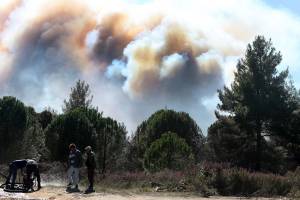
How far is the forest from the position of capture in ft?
91.2

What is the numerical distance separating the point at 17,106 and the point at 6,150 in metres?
4.89

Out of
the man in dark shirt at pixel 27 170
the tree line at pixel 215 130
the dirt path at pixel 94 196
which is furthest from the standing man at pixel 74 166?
the tree line at pixel 215 130

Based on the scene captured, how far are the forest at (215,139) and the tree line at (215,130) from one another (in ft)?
0.29

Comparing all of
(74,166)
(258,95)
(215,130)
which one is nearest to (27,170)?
(74,166)

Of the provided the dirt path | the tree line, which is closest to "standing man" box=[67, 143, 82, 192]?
the dirt path

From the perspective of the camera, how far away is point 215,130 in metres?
60.3

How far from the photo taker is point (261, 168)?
1967 inches

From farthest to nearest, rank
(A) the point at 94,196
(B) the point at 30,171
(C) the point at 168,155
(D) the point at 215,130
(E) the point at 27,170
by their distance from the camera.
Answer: (D) the point at 215,130
(C) the point at 168,155
(B) the point at 30,171
(E) the point at 27,170
(A) the point at 94,196

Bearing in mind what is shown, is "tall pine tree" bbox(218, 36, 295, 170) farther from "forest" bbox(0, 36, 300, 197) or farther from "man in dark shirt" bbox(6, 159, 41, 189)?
"man in dark shirt" bbox(6, 159, 41, 189)

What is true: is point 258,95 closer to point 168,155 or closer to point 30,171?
point 168,155

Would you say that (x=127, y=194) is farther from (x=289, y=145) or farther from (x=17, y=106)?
(x=17, y=106)

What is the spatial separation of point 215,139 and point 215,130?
3.80 metres

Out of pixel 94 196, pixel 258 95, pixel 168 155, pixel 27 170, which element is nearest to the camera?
pixel 94 196

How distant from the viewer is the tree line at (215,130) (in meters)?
50.6
